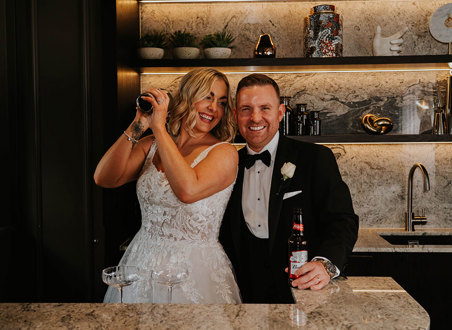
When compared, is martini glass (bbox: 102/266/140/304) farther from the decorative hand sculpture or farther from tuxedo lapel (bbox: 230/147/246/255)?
the decorative hand sculpture

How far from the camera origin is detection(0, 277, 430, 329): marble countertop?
3.93 ft

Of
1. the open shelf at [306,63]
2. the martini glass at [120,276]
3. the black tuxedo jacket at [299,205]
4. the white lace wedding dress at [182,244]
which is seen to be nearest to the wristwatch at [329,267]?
the black tuxedo jacket at [299,205]

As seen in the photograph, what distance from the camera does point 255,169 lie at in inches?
88.7

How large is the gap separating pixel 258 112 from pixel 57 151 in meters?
1.27

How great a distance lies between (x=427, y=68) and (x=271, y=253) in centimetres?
219

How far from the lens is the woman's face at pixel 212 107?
2.12 metres

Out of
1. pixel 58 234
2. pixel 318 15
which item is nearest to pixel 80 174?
pixel 58 234

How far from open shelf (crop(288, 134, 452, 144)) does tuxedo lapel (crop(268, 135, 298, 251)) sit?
3.52 feet

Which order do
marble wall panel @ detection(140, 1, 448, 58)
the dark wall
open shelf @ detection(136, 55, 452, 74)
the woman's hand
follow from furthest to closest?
marble wall panel @ detection(140, 1, 448, 58) → open shelf @ detection(136, 55, 452, 74) → the dark wall → the woman's hand

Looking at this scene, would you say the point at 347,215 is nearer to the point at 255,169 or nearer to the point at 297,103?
the point at 255,169

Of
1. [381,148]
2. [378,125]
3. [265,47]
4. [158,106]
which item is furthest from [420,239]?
[158,106]

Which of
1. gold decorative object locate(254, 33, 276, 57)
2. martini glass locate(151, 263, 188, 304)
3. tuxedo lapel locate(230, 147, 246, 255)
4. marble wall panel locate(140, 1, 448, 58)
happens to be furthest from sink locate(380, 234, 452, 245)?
martini glass locate(151, 263, 188, 304)

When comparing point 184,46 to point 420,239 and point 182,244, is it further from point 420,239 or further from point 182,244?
point 420,239

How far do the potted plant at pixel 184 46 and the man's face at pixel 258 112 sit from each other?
1.29 m
